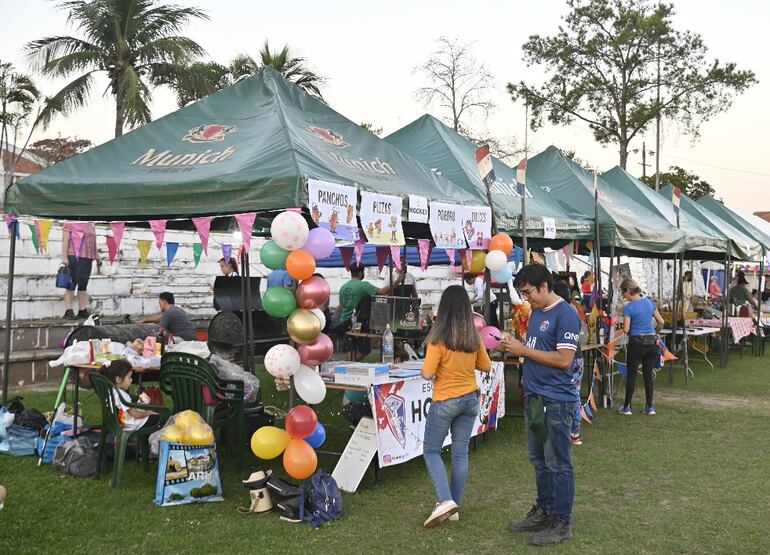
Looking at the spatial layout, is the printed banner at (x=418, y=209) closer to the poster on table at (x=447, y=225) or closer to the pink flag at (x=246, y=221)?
the poster on table at (x=447, y=225)

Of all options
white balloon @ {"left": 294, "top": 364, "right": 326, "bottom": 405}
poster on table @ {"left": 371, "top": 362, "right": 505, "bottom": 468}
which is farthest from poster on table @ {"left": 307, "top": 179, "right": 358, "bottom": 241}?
poster on table @ {"left": 371, "top": 362, "right": 505, "bottom": 468}

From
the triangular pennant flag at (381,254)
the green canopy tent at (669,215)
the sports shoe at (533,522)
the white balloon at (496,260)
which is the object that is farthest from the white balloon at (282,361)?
the green canopy tent at (669,215)

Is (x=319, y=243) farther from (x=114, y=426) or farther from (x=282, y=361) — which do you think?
(x=114, y=426)

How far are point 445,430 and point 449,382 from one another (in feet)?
1.13

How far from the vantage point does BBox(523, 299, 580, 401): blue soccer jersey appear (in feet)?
15.5

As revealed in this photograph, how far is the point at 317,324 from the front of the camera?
5734 mm

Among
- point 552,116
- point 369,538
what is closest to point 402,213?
point 369,538

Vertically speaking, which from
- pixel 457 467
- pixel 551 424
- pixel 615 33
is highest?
pixel 615 33

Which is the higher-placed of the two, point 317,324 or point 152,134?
point 152,134

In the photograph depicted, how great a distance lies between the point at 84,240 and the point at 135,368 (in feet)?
8.96

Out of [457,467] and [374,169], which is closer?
[457,467]

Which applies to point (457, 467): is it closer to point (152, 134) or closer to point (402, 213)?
point (402, 213)

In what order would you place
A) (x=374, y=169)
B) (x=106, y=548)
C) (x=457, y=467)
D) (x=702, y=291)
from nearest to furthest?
(x=106, y=548), (x=457, y=467), (x=374, y=169), (x=702, y=291)

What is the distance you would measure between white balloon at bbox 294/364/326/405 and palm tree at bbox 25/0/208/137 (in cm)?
1799
